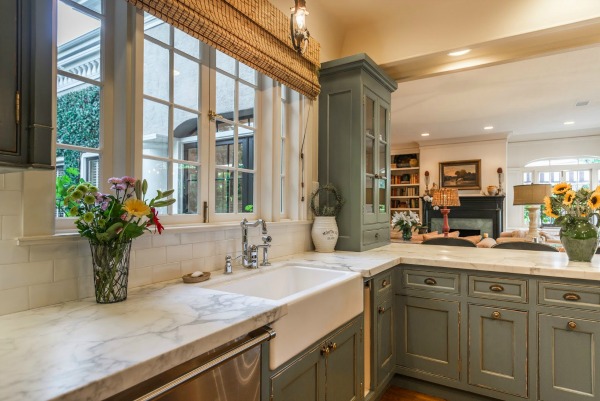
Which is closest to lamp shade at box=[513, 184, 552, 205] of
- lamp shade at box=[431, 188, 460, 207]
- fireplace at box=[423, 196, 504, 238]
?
lamp shade at box=[431, 188, 460, 207]

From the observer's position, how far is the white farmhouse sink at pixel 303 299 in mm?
1243

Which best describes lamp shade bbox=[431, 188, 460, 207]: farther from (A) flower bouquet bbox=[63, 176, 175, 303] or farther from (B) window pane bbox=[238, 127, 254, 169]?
(A) flower bouquet bbox=[63, 176, 175, 303]

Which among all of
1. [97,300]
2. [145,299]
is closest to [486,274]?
[145,299]

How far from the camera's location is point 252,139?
2.31 metres

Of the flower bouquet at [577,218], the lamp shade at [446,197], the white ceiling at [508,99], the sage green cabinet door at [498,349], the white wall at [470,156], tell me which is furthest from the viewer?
the white wall at [470,156]

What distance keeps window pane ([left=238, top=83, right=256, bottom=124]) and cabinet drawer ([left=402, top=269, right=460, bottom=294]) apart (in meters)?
1.50

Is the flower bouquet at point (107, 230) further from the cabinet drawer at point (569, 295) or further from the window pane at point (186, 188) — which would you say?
the cabinet drawer at point (569, 295)

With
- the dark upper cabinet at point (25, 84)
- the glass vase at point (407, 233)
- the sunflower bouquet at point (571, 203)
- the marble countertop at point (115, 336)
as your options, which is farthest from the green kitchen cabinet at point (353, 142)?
the glass vase at point (407, 233)

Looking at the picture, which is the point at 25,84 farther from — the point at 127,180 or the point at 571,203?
the point at 571,203

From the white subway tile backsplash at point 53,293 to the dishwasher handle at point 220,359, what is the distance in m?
0.66

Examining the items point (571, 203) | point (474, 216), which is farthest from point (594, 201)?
point (474, 216)

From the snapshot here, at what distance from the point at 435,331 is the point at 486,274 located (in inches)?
19.7

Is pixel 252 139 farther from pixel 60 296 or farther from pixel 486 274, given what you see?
pixel 486 274

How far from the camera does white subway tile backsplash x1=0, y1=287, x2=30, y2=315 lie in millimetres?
1080
